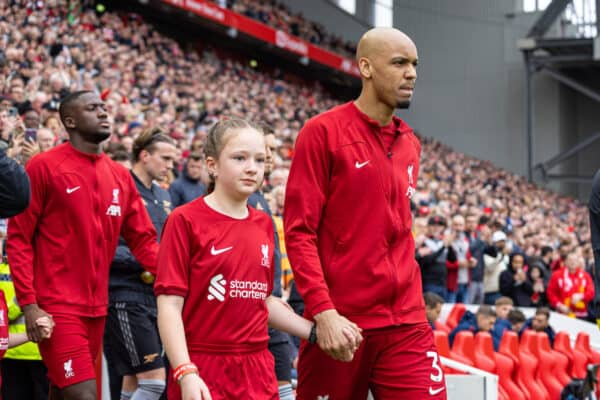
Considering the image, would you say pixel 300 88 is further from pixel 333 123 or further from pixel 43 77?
pixel 333 123

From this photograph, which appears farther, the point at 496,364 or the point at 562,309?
the point at 562,309

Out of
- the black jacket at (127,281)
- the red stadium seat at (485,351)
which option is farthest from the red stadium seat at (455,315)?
the black jacket at (127,281)

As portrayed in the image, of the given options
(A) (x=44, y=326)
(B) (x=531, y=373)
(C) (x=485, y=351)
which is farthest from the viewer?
(B) (x=531, y=373)

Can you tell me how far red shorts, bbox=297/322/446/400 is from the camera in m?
3.60

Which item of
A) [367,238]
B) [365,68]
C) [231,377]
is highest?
[365,68]

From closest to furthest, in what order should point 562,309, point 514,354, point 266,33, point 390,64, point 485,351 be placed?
point 390,64, point 485,351, point 514,354, point 562,309, point 266,33

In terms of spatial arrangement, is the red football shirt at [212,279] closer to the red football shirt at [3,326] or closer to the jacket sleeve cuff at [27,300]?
the red football shirt at [3,326]

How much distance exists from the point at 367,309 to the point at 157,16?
76.6 feet

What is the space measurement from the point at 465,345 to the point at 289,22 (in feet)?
80.0

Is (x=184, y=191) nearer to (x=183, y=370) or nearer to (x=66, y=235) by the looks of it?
(x=66, y=235)

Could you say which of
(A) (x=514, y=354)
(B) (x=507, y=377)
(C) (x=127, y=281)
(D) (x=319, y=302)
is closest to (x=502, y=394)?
(B) (x=507, y=377)

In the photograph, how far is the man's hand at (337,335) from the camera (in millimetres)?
3309

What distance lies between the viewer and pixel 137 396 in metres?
5.23

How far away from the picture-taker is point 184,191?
6438 millimetres
